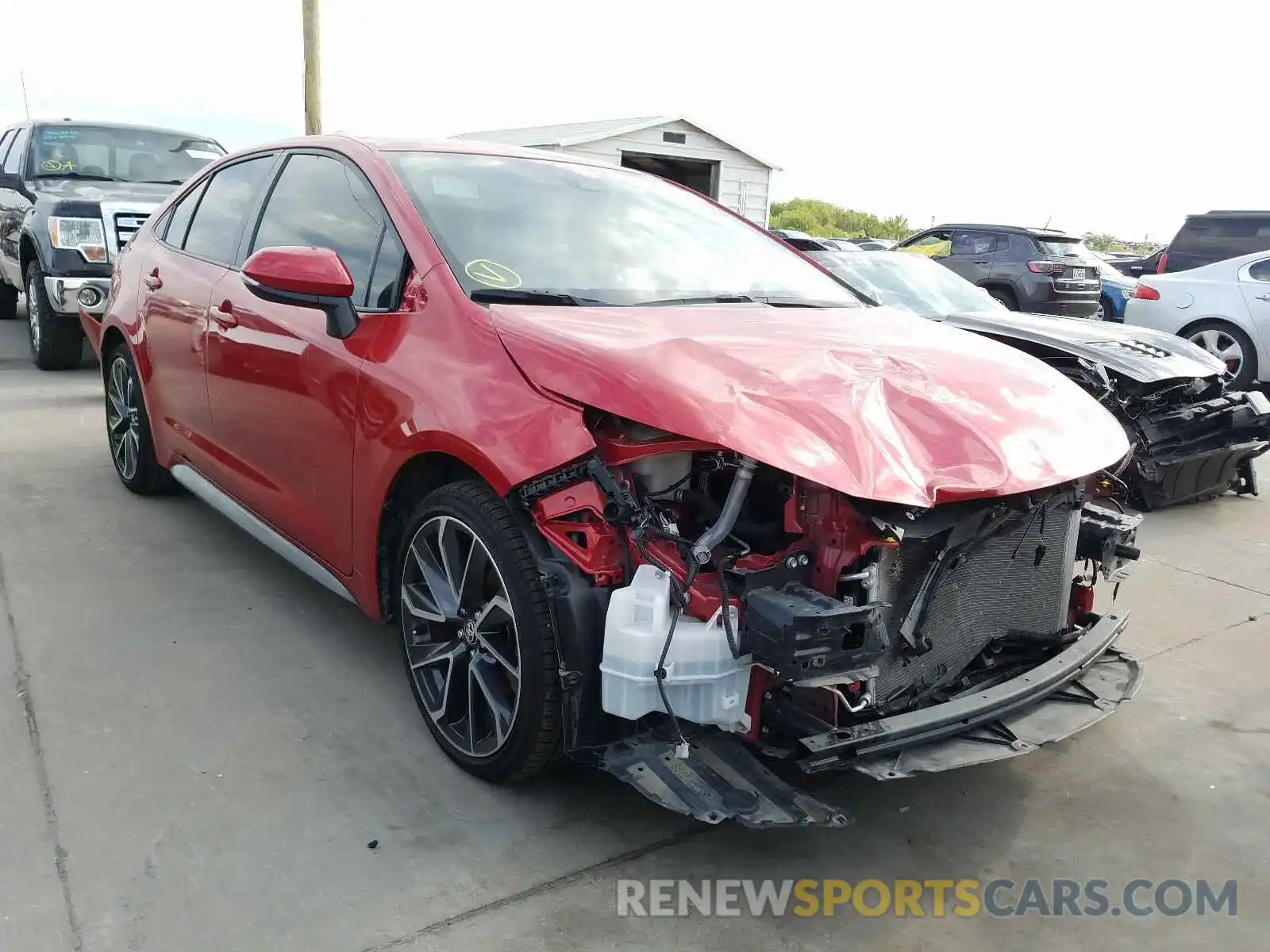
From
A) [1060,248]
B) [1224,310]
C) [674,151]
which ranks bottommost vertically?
[1224,310]

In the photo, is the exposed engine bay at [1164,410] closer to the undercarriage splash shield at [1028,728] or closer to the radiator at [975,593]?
the radiator at [975,593]

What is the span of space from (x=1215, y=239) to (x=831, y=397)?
11655mm

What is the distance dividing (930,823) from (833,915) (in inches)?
19.7

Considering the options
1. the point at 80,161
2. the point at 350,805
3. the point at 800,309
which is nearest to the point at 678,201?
the point at 800,309

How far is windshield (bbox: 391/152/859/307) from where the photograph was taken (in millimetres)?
2972

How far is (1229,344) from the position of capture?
968cm

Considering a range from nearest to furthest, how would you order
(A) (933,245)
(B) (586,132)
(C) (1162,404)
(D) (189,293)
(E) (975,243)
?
(D) (189,293) → (C) (1162,404) → (E) (975,243) → (A) (933,245) → (B) (586,132)

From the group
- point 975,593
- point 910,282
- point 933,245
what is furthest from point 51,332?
point 933,245

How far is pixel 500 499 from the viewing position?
8.29 feet

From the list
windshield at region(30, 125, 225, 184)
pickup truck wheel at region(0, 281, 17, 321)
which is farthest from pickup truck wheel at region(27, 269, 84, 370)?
pickup truck wheel at region(0, 281, 17, 321)

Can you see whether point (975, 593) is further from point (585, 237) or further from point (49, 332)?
point (49, 332)

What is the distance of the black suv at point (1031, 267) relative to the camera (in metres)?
12.4

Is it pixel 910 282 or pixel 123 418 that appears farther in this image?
pixel 910 282

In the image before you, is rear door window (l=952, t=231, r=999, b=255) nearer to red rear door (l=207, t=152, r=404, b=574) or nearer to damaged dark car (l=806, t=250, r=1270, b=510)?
damaged dark car (l=806, t=250, r=1270, b=510)
